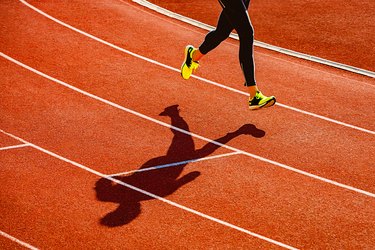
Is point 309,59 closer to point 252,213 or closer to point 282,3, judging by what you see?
point 282,3

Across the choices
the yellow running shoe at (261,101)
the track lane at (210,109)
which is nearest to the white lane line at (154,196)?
the track lane at (210,109)

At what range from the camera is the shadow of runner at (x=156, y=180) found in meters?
6.29

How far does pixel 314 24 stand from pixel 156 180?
6.50 metres

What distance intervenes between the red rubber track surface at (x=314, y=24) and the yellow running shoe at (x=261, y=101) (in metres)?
3.05

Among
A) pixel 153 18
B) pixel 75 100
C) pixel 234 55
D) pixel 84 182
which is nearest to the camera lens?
pixel 84 182

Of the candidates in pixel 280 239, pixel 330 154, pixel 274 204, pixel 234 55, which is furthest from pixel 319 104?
pixel 280 239

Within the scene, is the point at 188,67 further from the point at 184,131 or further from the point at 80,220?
the point at 80,220

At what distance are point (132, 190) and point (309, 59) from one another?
513cm

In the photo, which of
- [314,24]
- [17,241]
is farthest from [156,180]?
[314,24]

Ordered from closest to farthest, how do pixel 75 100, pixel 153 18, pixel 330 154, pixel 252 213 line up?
pixel 252 213 → pixel 330 154 → pixel 75 100 → pixel 153 18

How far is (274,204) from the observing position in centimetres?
653

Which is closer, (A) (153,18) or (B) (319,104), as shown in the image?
(B) (319,104)

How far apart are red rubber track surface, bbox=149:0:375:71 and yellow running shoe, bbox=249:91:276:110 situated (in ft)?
10.0

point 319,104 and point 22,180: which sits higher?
point 319,104
